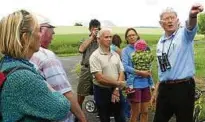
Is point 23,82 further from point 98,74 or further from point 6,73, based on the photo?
point 98,74

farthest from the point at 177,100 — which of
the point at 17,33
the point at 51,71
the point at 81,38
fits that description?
the point at 81,38

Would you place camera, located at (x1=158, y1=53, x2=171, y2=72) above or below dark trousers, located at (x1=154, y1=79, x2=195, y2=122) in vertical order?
above

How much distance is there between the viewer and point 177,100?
229 inches

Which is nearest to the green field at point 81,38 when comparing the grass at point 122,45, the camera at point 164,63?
the grass at point 122,45

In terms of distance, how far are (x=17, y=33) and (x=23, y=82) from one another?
335 millimetres

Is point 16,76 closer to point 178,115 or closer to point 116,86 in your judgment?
point 178,115

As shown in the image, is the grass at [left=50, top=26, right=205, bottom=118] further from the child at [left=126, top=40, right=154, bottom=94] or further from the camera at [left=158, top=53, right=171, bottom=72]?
the camera at [left=158, top=53, right=171, bottom=72]

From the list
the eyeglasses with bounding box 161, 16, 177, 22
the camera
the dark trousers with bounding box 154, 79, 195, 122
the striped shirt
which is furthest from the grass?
the striped shirt

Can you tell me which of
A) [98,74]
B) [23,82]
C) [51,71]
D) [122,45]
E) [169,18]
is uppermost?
[169,18]

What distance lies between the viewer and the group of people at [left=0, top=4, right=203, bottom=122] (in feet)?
10.2

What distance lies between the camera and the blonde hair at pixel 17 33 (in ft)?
10.3

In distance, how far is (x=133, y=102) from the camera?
25.6ft

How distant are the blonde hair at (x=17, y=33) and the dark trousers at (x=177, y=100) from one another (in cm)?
293

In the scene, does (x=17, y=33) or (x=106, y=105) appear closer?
(x=17, y=33)
